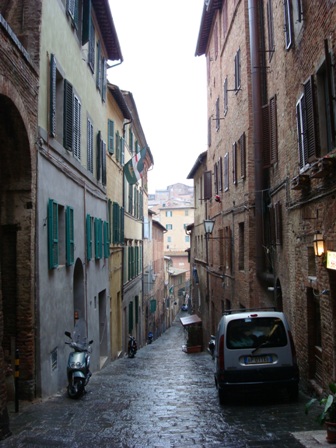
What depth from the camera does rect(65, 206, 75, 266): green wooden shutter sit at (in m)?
12.4

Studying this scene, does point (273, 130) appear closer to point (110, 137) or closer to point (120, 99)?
point (110, 137)

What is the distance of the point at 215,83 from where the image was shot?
2506cm

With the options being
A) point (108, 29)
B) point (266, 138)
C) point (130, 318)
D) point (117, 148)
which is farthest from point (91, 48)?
point (130, 318)

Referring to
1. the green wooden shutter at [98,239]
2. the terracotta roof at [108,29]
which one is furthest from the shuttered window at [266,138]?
the terracotta roof at [108,29]

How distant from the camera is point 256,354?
Answer: 30.5ft

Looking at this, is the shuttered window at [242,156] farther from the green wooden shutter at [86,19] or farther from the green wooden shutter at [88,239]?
the green wooden shutter at [86,19]

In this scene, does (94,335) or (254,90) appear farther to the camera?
(94,335)

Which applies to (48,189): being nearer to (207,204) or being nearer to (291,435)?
(291,435)

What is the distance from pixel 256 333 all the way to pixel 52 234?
4569 millimetres

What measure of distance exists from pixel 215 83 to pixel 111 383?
658 inches

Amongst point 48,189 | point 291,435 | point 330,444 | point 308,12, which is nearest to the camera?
point 330,444

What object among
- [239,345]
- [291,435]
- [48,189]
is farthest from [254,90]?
[291,435]

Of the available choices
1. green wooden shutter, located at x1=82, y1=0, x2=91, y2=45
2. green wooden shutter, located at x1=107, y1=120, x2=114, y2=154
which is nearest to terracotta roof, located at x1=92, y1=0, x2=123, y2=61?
green wooden shutter, located at x1=82, y1=0, x2=91, y2=45

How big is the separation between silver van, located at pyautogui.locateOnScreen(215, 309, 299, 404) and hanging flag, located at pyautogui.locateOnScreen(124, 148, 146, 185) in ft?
41.9
